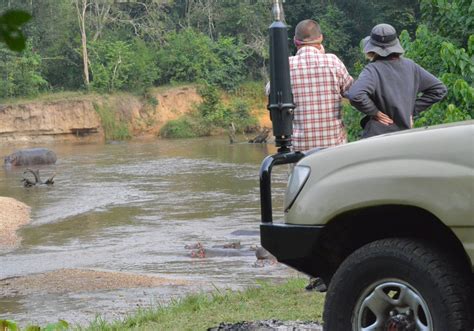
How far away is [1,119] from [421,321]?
47.6 metres

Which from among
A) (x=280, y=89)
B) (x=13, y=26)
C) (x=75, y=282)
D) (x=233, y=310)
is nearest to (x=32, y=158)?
(x=75, y=282)

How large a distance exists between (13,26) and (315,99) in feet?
17.0

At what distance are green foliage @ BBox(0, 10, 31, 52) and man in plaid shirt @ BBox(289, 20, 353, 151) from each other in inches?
201

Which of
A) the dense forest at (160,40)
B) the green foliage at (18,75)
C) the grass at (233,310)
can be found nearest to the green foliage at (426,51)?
the grass at (233,310)

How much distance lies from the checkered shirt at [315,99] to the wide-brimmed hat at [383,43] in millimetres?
411

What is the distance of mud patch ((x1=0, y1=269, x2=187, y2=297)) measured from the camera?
1430 centimetres

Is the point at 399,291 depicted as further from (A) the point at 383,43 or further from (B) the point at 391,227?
(A) the point at 383,43

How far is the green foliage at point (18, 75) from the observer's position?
5097 centimetres

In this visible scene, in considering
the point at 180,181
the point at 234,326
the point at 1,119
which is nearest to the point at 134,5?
the point at 1,119

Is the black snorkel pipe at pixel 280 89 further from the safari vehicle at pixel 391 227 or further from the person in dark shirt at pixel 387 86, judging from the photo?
the safari vehicle at pixel 391 227

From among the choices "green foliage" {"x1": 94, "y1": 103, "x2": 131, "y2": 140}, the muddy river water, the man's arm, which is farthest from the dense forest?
the man's arm

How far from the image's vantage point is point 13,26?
210cm

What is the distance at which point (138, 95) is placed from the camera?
176 ft

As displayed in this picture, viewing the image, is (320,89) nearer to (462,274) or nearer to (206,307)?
(206,307)
